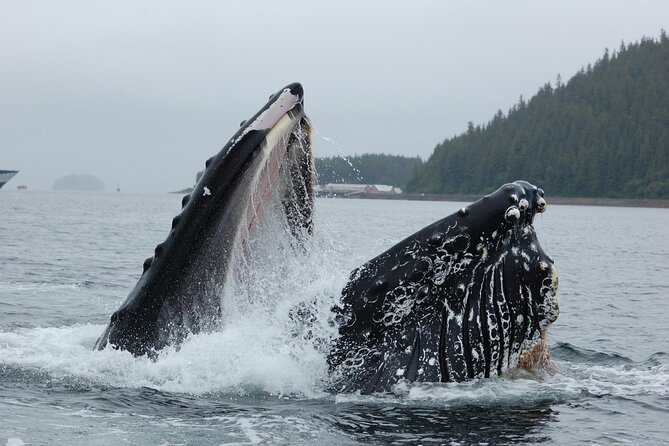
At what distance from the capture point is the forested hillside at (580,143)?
148550 millimetres

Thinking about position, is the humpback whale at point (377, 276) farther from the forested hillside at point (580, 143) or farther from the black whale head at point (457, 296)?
the forested hillside at point (580, 143)

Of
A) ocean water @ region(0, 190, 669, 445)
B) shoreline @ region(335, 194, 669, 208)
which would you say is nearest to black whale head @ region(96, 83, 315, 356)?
ocean water @ region(0, 190, 669, 445)

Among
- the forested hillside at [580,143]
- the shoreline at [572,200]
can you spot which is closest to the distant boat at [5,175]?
the shoreline at [572,200]

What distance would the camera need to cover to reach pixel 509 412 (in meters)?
6.87

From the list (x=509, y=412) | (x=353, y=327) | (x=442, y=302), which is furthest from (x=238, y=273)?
(x=509, y=412)

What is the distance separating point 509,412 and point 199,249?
2525 millimetres

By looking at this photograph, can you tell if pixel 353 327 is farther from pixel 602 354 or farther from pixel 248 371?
pixel 602 354

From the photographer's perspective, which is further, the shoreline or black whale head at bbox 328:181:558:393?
the shoreline

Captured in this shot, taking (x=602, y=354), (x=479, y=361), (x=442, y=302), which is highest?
(x=442, y=302)

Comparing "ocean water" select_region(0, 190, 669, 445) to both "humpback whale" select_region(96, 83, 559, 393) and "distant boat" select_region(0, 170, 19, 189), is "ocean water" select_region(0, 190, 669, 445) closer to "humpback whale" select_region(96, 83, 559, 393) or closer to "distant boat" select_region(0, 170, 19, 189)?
"humpback whale" select_region(96, 83, 559, 393)

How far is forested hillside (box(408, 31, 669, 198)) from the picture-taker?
487 ft

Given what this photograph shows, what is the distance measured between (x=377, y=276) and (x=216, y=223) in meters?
1.09

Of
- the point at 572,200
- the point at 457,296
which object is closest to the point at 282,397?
the point at 457,296

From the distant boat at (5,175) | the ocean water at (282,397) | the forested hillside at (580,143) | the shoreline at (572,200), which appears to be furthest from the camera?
the forested hillside at (580,143)
